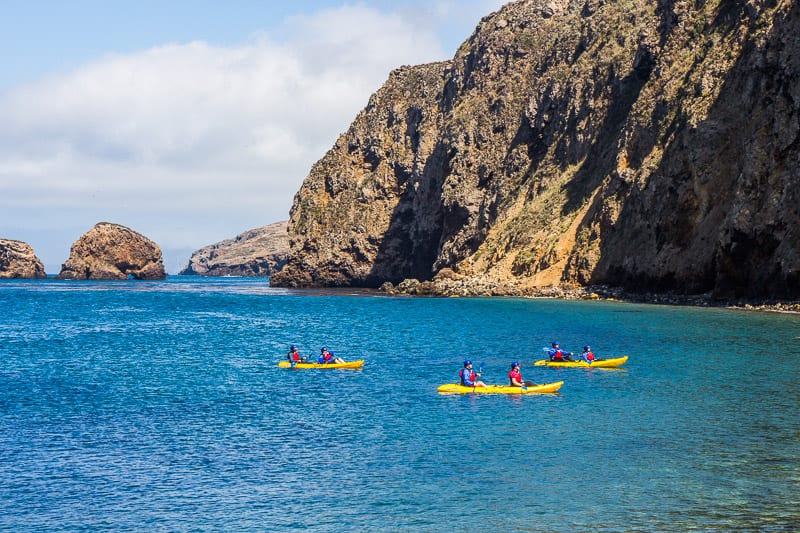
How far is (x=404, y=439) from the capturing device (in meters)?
33.0

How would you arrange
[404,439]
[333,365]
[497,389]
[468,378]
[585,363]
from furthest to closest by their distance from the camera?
[333,365] → [585,363] → [468,378] → [497,389] → [404,439]

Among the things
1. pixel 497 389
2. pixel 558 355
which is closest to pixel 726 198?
pixel 558 355

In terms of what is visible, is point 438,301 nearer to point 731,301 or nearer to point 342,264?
point 731,301

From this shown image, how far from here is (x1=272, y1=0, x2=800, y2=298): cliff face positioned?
8656 cm

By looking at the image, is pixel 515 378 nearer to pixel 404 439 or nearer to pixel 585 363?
pixel 585 363

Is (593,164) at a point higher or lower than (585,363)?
higher

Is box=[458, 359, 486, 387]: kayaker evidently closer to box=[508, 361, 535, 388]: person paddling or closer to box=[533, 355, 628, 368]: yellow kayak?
box=[508, 361, 535, 388]: person paddling

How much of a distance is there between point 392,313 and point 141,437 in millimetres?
73489

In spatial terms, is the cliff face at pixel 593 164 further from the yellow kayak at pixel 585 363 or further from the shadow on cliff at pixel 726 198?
the yellow kayak at pixel 585 363

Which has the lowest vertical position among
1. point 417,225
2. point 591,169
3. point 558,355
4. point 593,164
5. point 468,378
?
point 468,378

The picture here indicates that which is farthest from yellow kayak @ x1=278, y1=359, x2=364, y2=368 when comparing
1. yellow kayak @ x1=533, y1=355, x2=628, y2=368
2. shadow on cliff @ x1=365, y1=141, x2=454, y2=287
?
shadow on cliff @ x1=365, y1=141, x2=454, y2=287

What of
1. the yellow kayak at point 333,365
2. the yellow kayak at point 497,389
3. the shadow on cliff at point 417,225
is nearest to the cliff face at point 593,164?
the shadow on cliff at point 417,225

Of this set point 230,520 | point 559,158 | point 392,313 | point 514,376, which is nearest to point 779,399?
point 514,376

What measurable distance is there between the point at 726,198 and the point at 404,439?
72.6 m
